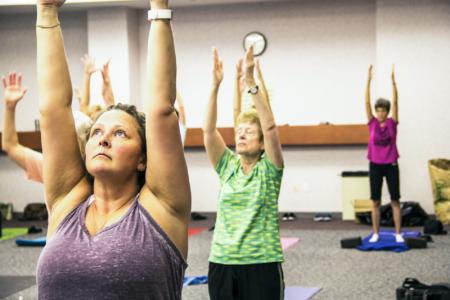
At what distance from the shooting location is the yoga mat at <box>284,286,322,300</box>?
3.47m

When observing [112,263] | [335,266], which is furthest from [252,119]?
[335,266]

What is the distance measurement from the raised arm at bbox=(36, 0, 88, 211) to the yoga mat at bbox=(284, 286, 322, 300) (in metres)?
2.60

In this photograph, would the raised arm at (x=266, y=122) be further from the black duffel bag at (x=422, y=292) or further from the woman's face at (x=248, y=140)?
the black duffel bag at (x=422, y=292)

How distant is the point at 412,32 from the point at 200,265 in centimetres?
467

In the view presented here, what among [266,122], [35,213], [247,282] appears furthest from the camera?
[35,213]

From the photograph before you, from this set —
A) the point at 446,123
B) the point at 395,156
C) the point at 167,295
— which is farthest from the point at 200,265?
the point at 446,123

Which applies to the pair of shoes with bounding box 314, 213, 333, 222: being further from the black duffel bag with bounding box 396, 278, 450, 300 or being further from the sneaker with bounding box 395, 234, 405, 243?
the black duffel bag with bounding box 396, 278, 450, 300

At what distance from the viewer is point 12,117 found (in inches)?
89.7

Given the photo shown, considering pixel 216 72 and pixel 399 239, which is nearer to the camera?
pixel 216 72

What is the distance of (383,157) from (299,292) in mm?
2266

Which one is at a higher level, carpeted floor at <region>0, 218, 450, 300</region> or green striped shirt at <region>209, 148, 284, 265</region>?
green striped shirt at <region>209, 148, 284, 265</region>

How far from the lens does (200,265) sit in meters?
4.55

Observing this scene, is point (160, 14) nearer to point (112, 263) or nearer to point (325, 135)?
point (112, 263)

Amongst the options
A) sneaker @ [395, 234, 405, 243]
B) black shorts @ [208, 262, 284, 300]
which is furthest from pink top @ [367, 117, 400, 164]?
black shorts @ [208, 262, 284, 300]
